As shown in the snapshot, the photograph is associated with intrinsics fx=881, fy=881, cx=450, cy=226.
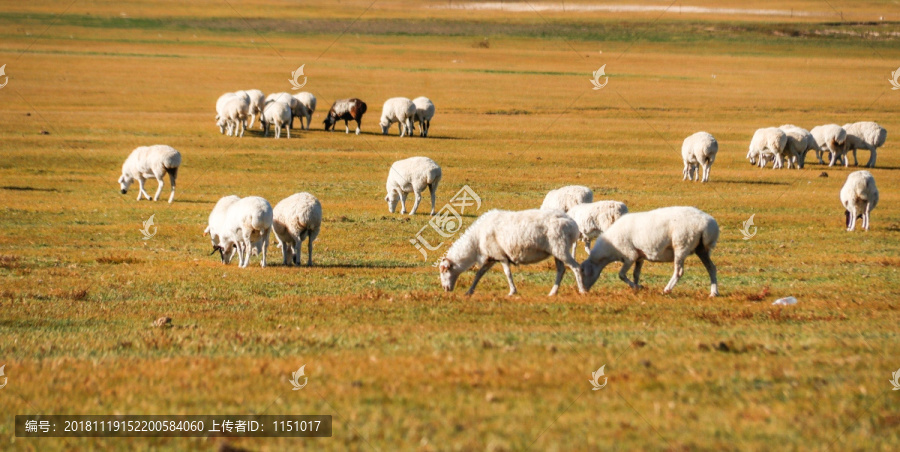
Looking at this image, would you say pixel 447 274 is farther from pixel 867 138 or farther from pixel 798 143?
pixel 867 138

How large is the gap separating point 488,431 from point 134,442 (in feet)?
9.36

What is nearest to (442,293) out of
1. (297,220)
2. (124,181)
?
(297,220)

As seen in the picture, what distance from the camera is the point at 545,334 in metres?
11.3

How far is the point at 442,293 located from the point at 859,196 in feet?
53.2

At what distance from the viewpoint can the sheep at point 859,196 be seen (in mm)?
26062

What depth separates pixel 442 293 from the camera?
15977mm

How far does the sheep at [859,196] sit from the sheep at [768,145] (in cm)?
1383

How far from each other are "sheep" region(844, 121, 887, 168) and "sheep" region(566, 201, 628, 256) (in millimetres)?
26823

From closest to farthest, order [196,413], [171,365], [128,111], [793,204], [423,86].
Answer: [196,413]
[171,365]
[793,204]
[128,111]
[423,86]

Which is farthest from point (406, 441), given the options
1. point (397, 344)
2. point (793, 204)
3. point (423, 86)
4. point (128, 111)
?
point (423, 86)

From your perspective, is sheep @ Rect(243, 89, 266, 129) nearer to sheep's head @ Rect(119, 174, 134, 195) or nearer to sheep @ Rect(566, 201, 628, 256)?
sheep's head @ Rect(119, 174, 134, 195)

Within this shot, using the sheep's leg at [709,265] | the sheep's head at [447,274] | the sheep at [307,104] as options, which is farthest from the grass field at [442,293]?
the sheep at [307,104]

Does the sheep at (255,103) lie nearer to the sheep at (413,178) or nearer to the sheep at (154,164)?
the sheep at (154,164)

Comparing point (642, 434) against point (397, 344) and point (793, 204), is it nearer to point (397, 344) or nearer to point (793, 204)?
point (397, 344)
